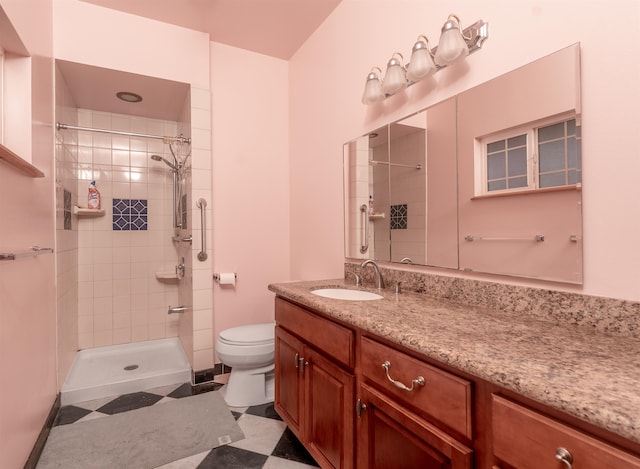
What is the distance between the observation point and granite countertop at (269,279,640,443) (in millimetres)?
545

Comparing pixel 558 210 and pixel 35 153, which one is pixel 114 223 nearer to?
pixel 35 153

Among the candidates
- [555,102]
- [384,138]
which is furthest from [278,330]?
[555,102]

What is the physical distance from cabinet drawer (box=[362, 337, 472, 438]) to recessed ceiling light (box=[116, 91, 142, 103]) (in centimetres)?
268

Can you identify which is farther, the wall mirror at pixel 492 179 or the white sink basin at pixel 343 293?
the white sink basin at pixel 343 293

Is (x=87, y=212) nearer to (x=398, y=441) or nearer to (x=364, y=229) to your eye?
(x=364, y=229)

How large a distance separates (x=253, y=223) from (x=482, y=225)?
6.14 feet

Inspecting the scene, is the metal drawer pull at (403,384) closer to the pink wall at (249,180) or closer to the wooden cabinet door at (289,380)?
the wooden cabinet door at (289,380)

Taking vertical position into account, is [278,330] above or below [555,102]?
below

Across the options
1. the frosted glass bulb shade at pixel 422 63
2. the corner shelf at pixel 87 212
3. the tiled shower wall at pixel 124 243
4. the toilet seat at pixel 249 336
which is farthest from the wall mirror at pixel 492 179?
the corner shelf at pixel 87 212

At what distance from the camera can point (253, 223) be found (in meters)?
2.73

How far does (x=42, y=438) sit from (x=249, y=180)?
6.54 ft

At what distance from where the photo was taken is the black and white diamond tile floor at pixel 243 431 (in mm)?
1581

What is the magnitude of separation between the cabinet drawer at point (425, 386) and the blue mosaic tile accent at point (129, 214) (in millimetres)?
2794

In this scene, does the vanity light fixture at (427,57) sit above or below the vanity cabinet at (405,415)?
above
